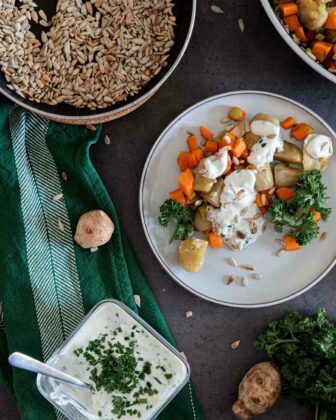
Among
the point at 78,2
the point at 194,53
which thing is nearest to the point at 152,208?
the point at 194,53

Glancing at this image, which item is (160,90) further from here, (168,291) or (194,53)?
(168,291)

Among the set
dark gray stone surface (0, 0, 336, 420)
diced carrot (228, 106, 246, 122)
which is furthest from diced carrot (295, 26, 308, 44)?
diced carrot (228, 106, 246, 122)

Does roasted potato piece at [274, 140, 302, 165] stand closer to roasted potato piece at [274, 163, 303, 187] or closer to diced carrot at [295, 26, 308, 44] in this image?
roasted potato piece at [274, 163, 303, 187]

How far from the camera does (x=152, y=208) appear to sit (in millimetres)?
2096

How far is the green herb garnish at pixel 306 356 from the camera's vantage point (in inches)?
79.1

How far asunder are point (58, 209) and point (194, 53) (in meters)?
0.65

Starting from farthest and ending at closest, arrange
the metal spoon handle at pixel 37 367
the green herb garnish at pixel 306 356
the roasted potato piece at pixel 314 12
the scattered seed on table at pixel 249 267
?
1. the scattered seed on table at pixel 249 267
2. the green herb garnish at pixel 306 356
3. the roasted potato piece at pixel 314 12
4. the metal spoon handle at pixel 37 367

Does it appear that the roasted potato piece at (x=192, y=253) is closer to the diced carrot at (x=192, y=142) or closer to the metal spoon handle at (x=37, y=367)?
the diced carrot at (x=192, y=142)

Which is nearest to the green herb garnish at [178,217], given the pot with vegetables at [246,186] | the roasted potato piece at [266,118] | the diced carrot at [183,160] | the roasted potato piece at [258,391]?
the pot with vegetables at [246,186]

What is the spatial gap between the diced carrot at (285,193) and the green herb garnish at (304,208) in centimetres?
2

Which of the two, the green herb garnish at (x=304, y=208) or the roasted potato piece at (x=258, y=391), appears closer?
the green herb garnish at (x=304, y=208)

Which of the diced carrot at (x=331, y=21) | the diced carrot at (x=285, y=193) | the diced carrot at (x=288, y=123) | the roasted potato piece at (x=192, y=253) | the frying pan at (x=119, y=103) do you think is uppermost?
the diced carrot at (x=331, y=21)

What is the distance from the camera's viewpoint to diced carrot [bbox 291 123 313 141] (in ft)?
6.68

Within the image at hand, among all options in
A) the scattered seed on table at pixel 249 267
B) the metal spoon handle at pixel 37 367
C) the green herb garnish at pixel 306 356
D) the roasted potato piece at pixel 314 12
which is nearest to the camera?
the metal spoon handle at pixel 37 367
